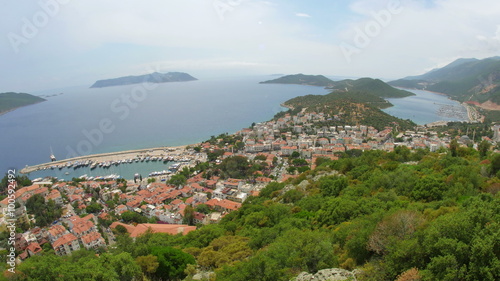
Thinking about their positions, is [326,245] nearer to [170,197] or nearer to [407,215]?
[407,215]

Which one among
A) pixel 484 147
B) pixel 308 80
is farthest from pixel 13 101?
pixel 484 147

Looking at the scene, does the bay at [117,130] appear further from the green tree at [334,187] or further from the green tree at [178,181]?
the green tree at [334,187]

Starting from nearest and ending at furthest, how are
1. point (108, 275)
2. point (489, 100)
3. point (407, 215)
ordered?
point (407, 215), point (108, 275), point (489, 100)

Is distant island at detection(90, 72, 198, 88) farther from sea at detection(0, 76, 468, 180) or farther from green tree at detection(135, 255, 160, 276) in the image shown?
green tree at detection(135, 255, 160, 276)

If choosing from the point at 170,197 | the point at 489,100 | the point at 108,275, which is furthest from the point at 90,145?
the point at 489,100

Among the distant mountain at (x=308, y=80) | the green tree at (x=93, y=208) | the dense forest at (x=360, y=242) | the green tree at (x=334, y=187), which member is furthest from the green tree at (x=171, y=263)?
the distant mountain at (x=308, y=80)
